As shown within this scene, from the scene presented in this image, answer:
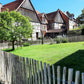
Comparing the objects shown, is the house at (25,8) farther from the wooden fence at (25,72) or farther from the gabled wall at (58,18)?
the wooden fence at (25,72)

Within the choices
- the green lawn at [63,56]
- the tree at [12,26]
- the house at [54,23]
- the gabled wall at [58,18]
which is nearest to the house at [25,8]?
the house at [54,23]

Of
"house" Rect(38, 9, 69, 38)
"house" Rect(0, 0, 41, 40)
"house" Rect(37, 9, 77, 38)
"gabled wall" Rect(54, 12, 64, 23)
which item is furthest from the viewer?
"gabled wall" Rect(54, 12, 64, 23)

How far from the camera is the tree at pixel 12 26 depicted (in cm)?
1184

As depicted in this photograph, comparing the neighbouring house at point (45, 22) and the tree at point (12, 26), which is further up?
the neighbouring house at point (45, 22)

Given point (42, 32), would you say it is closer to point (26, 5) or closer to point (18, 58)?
point (26, 5)

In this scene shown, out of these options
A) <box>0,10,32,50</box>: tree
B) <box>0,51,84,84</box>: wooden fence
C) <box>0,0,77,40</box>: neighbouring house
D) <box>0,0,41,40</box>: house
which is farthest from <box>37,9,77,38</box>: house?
<box>0,51,84,84</box>: wooden fence

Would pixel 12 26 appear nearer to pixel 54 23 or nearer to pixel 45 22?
pixel 45 22

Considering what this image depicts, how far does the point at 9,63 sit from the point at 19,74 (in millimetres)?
799

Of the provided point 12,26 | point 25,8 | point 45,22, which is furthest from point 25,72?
point 45,22

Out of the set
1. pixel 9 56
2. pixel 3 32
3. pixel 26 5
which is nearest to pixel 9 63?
pixel 9 56

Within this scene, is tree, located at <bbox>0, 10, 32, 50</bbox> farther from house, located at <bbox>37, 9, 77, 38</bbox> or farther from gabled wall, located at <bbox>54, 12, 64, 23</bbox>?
gabled wall, located at <bbox>54, 12, 64, 23</bbox>

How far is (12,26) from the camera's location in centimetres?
1238

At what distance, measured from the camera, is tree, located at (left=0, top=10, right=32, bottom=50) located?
38.9 ft

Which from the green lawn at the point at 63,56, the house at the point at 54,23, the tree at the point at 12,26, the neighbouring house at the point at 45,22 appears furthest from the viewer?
the house at the point at 54,23
